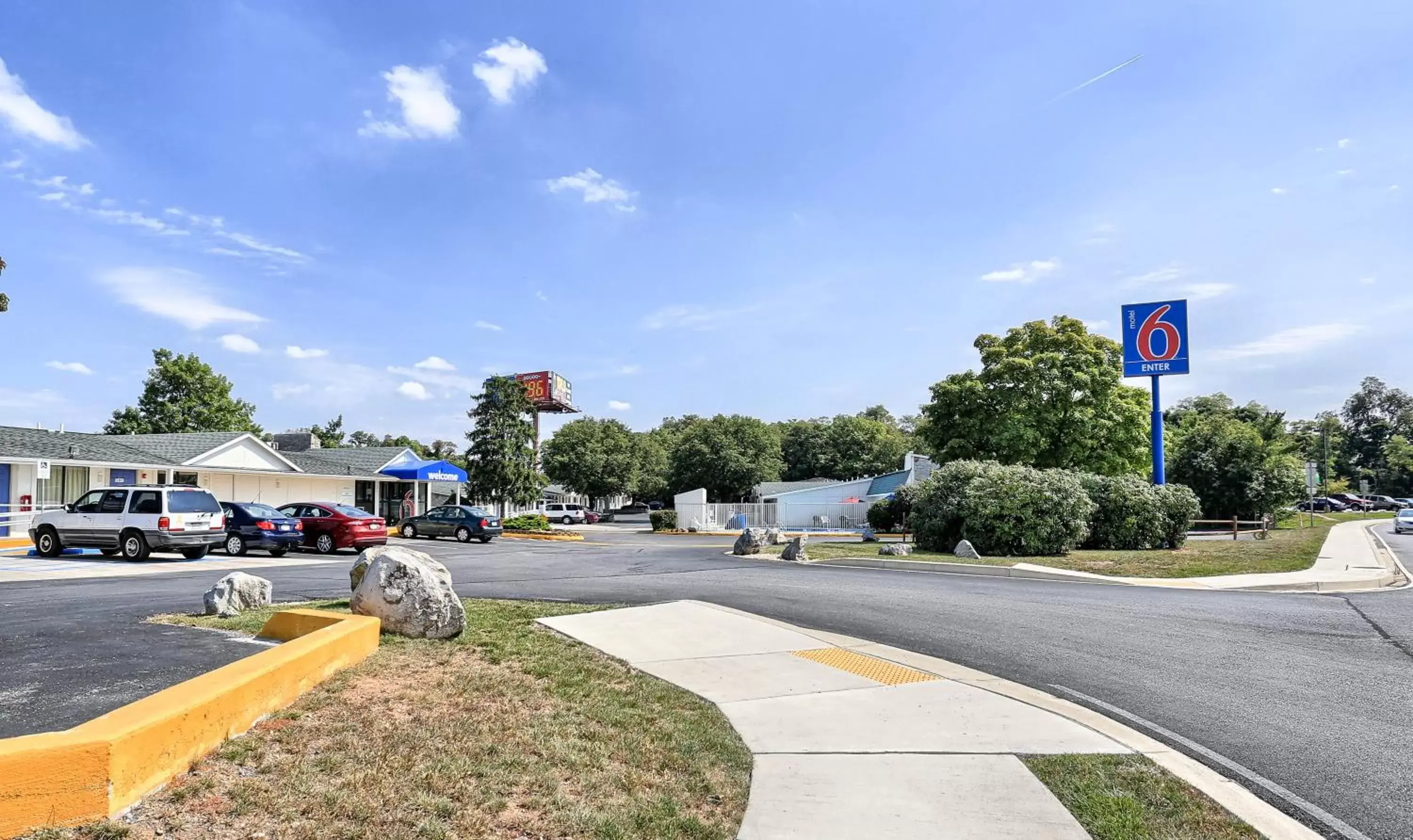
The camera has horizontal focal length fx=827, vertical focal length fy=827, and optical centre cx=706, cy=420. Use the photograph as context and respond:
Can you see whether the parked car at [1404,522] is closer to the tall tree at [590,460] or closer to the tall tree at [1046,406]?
the tall tree at [1046,406]

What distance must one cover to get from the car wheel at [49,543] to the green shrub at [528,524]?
1728 cm

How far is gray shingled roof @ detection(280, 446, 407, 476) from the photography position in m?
37.5

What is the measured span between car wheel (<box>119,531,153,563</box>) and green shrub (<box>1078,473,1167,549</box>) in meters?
25.1

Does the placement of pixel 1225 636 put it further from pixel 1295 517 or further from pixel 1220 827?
pixel 1295 517

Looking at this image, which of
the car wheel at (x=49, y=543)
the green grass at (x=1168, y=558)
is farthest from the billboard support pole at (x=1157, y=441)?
the car wheel at (x=49, y=543)

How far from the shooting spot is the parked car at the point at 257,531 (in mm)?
22125

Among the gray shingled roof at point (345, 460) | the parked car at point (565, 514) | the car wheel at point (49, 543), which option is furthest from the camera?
the parked car at point (565, 514)

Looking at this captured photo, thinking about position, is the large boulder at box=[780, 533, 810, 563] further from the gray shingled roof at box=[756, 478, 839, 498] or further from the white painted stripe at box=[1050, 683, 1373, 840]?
the gray shingled roof at box=[756, 478, 839, 498]

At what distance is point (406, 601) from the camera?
8281 mm

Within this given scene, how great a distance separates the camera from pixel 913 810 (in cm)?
429

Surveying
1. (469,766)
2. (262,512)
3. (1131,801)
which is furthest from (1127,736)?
(262,512)

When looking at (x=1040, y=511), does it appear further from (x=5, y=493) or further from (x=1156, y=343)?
(x=5, y=493)

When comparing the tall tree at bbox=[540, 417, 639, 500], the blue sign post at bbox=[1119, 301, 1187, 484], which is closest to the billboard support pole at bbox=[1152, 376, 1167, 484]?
the blue sign post at bbox=[1119, 301, 1187, 484]

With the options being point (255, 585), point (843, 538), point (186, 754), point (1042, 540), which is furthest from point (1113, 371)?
point (186, 754)
